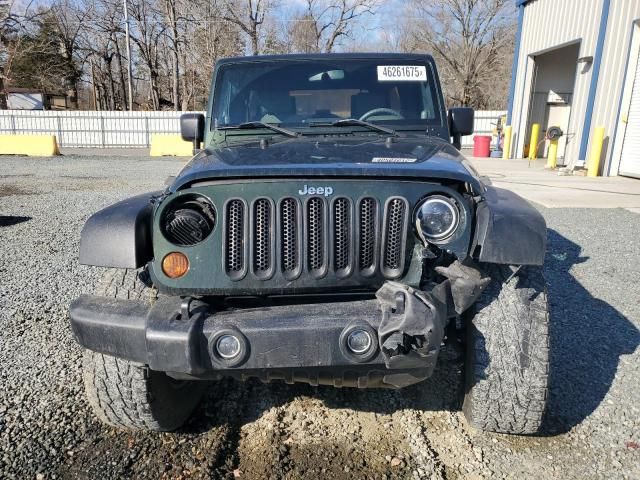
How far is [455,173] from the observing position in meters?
2.23

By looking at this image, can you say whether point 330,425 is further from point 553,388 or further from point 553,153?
point 553,153

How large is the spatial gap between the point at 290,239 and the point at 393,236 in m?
0.43

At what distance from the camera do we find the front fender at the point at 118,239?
2.16 metres

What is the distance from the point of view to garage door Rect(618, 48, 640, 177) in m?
11.7

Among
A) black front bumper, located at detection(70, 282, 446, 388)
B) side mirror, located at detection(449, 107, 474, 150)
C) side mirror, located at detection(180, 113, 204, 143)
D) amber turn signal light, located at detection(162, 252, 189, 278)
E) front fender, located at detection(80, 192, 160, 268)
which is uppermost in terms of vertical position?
side mirror, located at detection(449, 107, 474, 150)

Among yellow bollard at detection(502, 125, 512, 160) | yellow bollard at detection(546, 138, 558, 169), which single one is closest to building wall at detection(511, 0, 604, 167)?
yellow bollard at detection(502, 125, 512, 160)

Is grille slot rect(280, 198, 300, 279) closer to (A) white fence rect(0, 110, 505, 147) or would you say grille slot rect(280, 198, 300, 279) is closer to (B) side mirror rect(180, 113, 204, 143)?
(B) side mirror rect(180, 113, 204, 143)

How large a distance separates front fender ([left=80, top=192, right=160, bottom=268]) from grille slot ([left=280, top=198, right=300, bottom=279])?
61cm

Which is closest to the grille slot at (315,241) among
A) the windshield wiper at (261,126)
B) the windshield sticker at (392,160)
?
the windshield sticker at (392,160)

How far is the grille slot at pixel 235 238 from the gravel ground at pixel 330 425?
941mm

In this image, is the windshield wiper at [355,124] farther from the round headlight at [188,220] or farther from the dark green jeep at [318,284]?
the round headlight at [188,220]

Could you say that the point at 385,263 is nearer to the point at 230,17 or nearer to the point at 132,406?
the point at 132,406

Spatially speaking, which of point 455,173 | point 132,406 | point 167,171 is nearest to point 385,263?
point 455,173

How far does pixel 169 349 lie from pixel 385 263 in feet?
3.04
